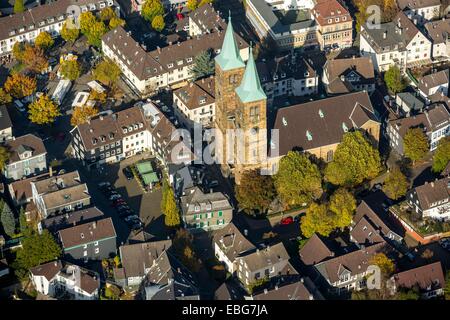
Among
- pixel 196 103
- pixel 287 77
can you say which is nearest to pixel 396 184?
pixel 287 77

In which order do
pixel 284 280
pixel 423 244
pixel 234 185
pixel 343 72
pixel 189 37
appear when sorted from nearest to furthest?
pixel 284 280 < pixel 423 244 < pixel 234 185 < pixel 343 72 < pixel 189 37

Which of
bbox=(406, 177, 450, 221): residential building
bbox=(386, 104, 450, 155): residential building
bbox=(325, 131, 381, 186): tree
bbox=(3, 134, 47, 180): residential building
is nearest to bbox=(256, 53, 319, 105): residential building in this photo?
bbox=(386, 104, 450, 155): residential building

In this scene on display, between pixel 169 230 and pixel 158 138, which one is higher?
pixel 158 138

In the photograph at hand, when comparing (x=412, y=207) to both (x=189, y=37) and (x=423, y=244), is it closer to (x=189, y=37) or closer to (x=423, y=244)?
(x=423, y=244)

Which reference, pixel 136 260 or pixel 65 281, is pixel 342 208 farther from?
pixel 65 281

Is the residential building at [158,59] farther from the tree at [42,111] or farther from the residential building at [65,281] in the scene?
the residential building at [65,281]

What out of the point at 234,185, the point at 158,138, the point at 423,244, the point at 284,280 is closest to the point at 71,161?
the point at 158,138

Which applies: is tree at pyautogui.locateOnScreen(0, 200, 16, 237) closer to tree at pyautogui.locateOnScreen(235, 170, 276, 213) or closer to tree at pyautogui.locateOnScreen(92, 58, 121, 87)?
tree at pyautogui.locateOnScreen(235, 170, 276, 213)
